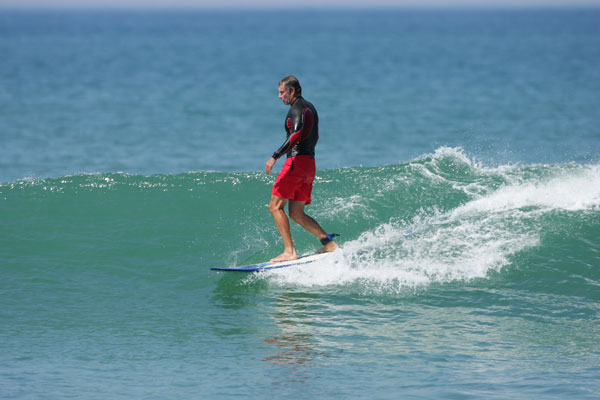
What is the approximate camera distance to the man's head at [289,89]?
767cm

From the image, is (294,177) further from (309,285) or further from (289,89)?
(309,285)

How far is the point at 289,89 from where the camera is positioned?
7691mm

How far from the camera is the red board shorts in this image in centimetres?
787

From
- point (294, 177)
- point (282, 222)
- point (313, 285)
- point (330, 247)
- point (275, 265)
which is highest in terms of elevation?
point (294, 177)

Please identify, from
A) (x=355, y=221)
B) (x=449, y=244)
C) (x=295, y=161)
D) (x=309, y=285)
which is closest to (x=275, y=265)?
(x=309, y=285)

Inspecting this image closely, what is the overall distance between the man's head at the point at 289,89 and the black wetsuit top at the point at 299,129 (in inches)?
2.5

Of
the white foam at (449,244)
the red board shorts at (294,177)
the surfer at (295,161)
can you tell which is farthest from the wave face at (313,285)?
the red board shorts at (294,177)

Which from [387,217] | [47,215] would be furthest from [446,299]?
[47,215]

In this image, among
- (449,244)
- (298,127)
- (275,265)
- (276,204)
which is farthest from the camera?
(449,244)

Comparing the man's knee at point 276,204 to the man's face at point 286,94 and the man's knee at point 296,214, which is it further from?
the man's face at point 286,94

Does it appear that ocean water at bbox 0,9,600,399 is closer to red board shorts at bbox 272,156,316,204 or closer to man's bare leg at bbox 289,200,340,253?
man's bare leg at bbox 289,200,340,253

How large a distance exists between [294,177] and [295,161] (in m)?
0.16

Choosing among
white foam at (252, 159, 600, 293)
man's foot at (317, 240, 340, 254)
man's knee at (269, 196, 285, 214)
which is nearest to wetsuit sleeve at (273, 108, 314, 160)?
man's knee at (269, 196, 285, 214)

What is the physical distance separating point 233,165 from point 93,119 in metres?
9.29
